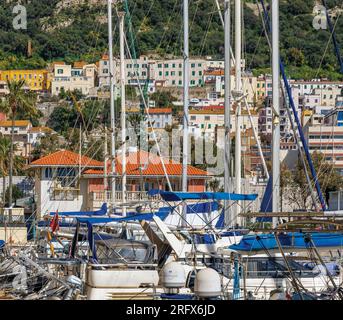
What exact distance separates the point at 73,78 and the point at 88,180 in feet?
464

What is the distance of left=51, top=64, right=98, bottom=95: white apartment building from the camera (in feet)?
621

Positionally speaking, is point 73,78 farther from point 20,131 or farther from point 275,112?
point 275,112

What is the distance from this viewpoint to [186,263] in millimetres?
19828

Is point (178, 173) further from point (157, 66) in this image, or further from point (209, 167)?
point (157, 66)

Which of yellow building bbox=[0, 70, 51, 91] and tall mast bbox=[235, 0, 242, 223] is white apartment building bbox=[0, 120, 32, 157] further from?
tall mast bbox=[235, 0, 242, 223]

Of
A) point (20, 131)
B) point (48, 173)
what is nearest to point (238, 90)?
point (48, 173)

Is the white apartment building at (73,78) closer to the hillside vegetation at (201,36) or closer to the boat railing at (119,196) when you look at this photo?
the hillside vegetation at (201,36)

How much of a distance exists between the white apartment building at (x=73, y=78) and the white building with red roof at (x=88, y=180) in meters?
133

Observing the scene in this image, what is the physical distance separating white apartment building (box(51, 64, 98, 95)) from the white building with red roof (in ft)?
435

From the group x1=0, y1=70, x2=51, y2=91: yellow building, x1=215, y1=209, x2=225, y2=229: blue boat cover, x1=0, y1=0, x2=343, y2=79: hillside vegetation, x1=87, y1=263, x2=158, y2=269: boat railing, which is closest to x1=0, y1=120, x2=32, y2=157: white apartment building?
x1=0, y1=0, x2=343, y2=79: hillside vegetation

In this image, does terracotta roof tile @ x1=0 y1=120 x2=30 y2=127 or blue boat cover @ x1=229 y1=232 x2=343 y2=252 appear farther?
terracotta roof tile @ x1=0 y1=120 x2=30 y2=127
